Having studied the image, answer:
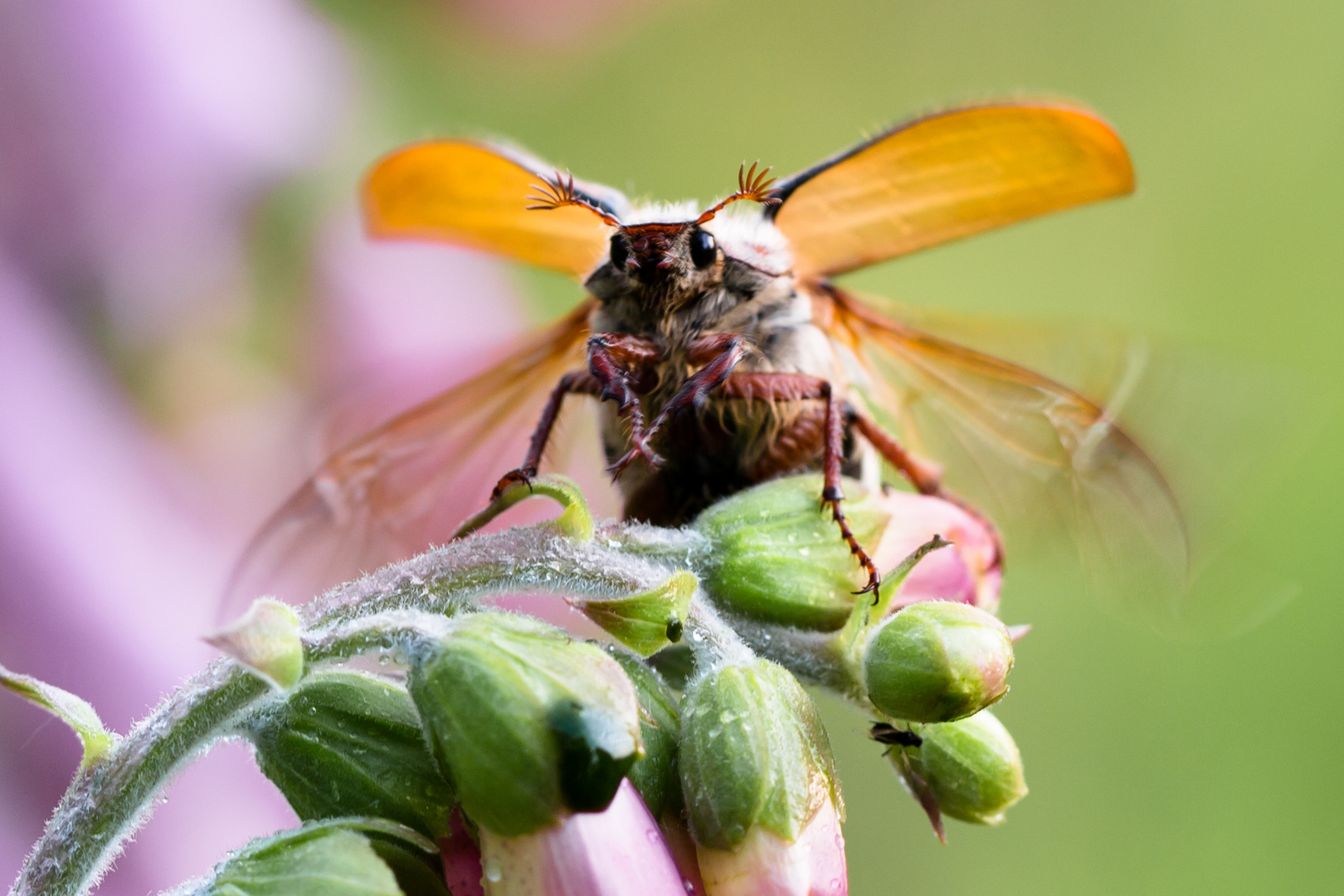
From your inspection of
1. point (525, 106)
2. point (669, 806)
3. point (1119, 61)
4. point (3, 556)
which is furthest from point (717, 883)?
point (1119, 61)

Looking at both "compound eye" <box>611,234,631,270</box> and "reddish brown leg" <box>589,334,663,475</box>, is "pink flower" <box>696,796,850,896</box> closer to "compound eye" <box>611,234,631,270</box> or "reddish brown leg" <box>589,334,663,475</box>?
"reddish brown leg" <box>589,334,663,475</box>

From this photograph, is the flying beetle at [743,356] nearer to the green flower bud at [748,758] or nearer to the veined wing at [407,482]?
the veined wing at [407,482]

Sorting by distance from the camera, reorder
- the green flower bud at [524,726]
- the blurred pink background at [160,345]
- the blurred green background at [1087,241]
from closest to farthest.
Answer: the green flower bud at [524,726]
the blurred pink background at [160,345]
the blurred green background at [1087,241]

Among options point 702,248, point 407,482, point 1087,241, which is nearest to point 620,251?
point 702,248

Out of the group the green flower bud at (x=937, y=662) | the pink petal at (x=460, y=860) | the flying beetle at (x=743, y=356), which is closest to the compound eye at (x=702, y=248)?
the flying beetle at (x=743, y=356)

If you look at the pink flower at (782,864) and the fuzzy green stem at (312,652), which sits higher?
the fuzzy green stem at (312,652)

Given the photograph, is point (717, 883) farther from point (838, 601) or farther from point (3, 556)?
point (3, 556)

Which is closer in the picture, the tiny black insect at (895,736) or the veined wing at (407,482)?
the tiny black insect at (895,736)

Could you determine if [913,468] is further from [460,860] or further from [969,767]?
[460,860]
